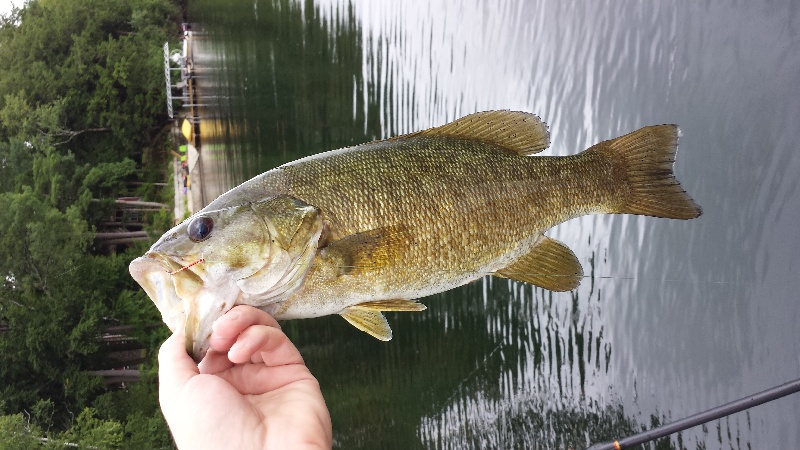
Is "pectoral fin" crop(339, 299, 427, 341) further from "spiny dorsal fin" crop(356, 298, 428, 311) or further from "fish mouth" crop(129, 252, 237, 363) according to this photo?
"fish mouth" crop(129, 252, 237, 363)

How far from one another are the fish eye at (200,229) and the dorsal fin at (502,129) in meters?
1.04

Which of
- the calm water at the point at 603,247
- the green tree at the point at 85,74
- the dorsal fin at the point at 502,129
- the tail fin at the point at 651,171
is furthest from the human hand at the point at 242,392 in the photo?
the green tree at the point at 85,74

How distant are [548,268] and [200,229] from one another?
1.54 m

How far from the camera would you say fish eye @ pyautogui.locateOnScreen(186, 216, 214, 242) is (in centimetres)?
218

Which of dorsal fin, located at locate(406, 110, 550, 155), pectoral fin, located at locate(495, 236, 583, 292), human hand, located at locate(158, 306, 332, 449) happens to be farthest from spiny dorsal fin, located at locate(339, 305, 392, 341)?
dorsal fin, located at locate(406, 110, 550, 155)

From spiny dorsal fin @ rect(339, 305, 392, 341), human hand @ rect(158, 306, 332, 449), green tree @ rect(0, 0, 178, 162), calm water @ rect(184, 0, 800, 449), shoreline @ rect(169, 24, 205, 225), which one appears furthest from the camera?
green tree @ rect(0, 0, 178, 162)

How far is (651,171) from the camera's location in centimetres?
280

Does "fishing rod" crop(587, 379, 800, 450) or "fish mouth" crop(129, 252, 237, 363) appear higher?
"fish mouth" crop(129, 252, 237, 363)

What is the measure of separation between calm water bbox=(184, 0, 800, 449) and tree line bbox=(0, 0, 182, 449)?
9064mm

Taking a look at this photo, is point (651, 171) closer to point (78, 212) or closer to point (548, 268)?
point (548, 268)

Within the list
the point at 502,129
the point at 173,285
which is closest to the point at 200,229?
the point at 173,285

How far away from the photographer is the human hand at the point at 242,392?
1.91m

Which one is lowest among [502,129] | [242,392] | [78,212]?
[78,212]

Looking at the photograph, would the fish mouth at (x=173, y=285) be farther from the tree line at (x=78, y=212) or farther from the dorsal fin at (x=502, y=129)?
the tree line at (x=78, y=212)
